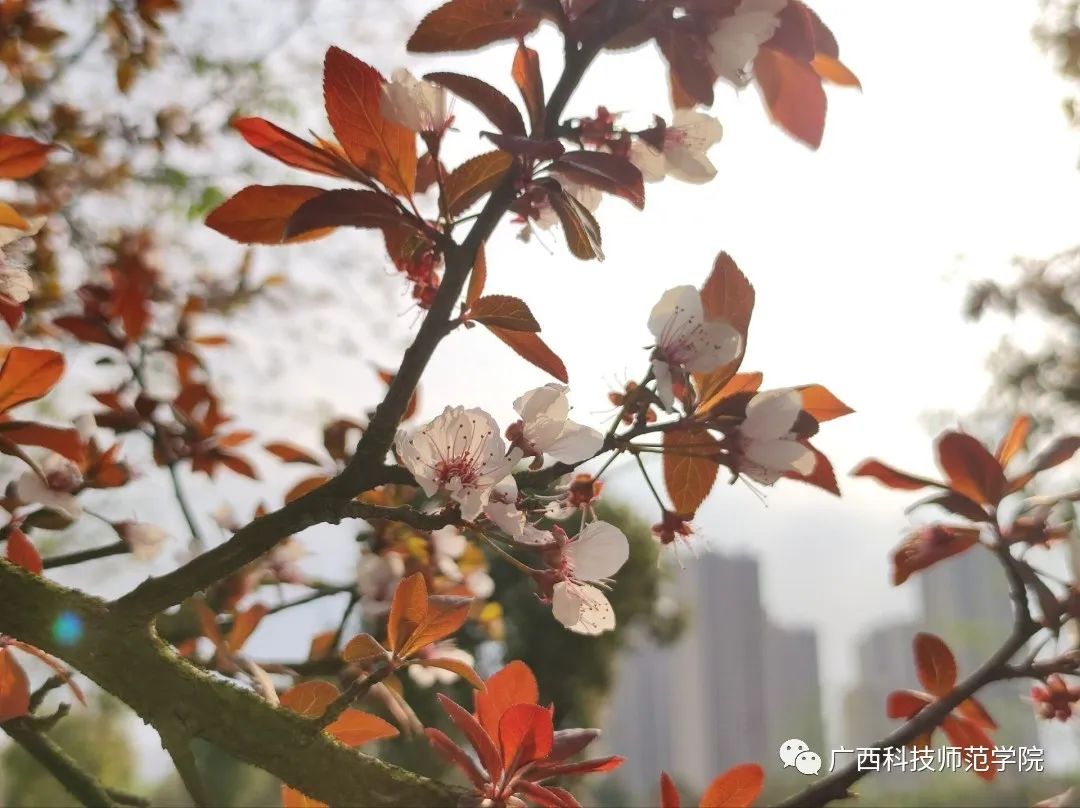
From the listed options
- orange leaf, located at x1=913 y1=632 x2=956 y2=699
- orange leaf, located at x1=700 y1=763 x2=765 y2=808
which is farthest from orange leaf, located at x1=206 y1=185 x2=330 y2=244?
orange leaf, located at x1=913 y1=632 x2=956 y2=699

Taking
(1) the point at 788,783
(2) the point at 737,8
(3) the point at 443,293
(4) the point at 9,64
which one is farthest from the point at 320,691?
(1) the point at 788,783

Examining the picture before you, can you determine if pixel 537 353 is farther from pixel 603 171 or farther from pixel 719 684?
pixel 719 684

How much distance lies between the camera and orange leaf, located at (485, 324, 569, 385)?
1.10 ft

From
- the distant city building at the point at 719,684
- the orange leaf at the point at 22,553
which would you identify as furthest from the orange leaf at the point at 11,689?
the distant city building at the point at 719,684

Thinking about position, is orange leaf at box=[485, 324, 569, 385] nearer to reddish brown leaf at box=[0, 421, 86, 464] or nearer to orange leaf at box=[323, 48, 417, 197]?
orange leaf at box=[323, 48, 417, 197]

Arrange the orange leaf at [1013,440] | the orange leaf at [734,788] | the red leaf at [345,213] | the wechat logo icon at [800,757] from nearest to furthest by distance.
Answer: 1. the red leaf at [345,213]
2. the orange leaf at [734,788]
3. the orange leaf at [1013,440]
4. the wechat logo icon at [800,757]

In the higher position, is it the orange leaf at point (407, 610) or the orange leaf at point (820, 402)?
the orange leaf at point (820, 402)

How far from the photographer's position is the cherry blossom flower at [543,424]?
1.05 feet

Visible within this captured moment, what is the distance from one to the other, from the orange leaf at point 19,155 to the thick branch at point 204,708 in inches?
9.9

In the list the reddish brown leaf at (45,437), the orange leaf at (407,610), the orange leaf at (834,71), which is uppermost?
the orange leaf at (834,71)

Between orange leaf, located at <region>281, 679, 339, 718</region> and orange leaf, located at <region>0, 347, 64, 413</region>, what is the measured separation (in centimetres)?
19

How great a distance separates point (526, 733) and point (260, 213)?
0.84 ft

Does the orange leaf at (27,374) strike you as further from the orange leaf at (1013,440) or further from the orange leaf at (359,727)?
the orange leaf at (1013,440)

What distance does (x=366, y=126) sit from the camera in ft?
1.03
